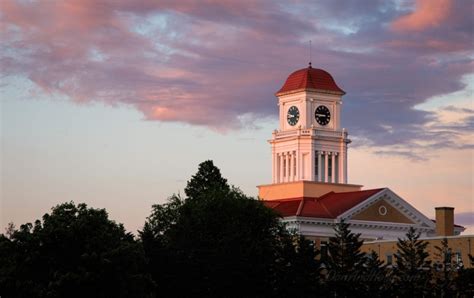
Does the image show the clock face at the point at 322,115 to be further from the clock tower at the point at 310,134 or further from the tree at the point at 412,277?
the tree at the point at 412,277

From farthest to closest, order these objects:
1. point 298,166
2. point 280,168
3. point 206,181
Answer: point 280,168 → point 298,166 → point 206,181

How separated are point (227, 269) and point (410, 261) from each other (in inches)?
590

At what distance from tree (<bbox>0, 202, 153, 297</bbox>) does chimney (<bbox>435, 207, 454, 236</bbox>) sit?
45078 mm

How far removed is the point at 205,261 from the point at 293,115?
195 ft

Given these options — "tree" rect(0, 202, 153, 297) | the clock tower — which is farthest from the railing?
"tree" rect(0, 202, 153, 297)

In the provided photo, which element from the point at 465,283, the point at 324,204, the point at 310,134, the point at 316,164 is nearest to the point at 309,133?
the point at 310,134

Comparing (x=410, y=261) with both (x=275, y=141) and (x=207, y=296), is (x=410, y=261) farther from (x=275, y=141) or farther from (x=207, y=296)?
(x=275, y=141)

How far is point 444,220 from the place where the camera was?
148 metres

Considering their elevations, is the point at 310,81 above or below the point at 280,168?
above

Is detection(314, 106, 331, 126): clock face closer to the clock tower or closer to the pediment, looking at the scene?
the clock tower

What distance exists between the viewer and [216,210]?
143750 millimetres

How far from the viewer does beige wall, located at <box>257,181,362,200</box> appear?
180250 mm

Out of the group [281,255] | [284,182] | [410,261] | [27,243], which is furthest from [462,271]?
[284,182]

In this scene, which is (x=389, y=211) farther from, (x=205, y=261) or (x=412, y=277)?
(x=412, y=277)
